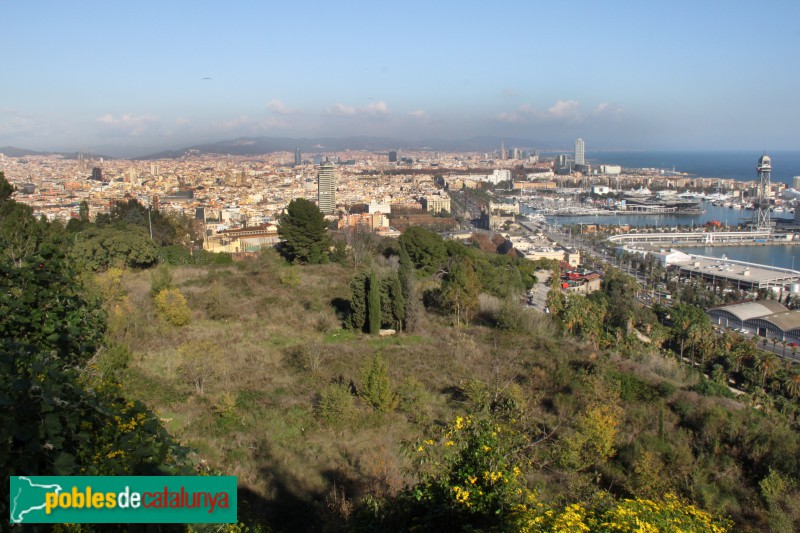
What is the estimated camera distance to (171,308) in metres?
8.25

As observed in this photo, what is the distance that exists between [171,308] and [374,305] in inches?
114

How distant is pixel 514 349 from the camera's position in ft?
27.4

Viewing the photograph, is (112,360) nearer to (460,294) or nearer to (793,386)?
(460,294)

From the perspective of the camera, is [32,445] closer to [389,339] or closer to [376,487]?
[376,487]

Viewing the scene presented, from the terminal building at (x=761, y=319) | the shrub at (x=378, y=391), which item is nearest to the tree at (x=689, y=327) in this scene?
the terminal building at (x=761, y=319)

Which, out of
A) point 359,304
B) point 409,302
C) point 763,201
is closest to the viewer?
point 359,304

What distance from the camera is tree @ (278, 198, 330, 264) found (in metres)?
13.0

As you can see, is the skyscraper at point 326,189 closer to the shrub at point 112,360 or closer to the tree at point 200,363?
the tree at point 200,363

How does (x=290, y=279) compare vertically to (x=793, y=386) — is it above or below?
above

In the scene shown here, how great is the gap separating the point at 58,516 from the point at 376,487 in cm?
→ 243

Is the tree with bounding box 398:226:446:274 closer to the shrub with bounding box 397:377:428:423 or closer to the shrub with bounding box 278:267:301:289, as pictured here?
the shrub with bounding box 278:267:301:289

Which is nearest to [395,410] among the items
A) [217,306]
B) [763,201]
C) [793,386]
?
[217,306]

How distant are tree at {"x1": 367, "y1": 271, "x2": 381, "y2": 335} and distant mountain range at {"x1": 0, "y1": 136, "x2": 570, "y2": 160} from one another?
162ft

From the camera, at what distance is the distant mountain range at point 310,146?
236 feet
